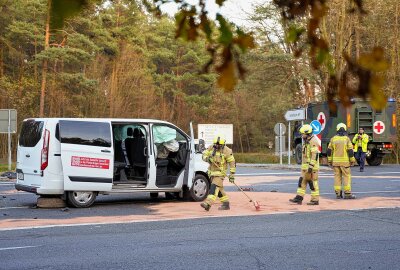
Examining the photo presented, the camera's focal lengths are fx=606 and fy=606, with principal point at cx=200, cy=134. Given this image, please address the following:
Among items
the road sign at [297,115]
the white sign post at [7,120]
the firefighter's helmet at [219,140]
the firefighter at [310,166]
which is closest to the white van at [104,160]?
the firefighter's helmet at [219,140]

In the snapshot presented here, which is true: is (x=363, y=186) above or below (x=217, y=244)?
above

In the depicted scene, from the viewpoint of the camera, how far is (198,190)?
13953 mm

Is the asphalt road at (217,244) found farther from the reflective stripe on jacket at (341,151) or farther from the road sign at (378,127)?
the road sign at (378,127)

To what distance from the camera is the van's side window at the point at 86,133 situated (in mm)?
12258

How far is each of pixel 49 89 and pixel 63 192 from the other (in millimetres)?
30754

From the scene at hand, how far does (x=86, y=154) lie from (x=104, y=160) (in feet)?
1.34

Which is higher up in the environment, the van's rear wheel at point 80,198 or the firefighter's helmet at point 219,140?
the firefighter's helmet at point 219,140

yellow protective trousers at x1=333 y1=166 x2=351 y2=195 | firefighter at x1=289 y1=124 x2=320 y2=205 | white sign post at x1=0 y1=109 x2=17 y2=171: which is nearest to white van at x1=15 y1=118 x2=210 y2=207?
firefighter at x1=289 y1=124 x2=320 y2=205

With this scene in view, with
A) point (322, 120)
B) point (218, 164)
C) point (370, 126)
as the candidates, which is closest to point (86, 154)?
point (218, 164)

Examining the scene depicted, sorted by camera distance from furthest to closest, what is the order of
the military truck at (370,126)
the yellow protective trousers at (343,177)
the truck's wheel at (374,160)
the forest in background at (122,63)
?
the forest in background at (122,63)
the truck's wheel at (374,160)
the military truck at (370,126)
the yellow protective trousers at (343,177)

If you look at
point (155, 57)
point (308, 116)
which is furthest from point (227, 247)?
point (155, 57)

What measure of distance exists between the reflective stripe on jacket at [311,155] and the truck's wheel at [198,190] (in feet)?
7.72

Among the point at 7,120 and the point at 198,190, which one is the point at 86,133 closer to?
the point at 198,190

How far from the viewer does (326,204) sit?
13.3 m
